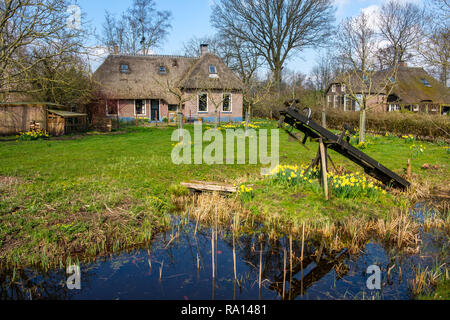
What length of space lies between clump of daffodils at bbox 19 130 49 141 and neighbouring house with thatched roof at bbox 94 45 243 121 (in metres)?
9.44

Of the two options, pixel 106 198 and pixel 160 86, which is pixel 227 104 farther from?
pixel 106 198

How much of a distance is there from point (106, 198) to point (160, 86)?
23.9 meters

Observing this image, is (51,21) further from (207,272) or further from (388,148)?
(388,148)

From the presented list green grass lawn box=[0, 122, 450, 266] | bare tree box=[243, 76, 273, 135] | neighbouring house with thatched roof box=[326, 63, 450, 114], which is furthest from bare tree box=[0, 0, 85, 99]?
neighbouring house with thatched roof box=[326, 63, 450, 114]

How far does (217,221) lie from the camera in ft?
23.3

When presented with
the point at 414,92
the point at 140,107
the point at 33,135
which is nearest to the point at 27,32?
the point at 33,135

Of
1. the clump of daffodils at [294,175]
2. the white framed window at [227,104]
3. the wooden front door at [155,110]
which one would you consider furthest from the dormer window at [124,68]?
the clump of daffodils at [294,175]

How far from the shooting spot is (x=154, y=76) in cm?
3053

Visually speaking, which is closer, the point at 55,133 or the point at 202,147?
the point at 202,147

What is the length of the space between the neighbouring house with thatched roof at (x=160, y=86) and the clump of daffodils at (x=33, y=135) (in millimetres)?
9436

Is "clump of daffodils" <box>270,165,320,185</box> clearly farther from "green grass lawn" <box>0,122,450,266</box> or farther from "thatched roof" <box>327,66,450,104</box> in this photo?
"thatched roof" <box>327,66,450,104</box>

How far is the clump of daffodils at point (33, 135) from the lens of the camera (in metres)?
17.2

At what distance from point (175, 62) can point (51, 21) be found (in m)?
20.3
